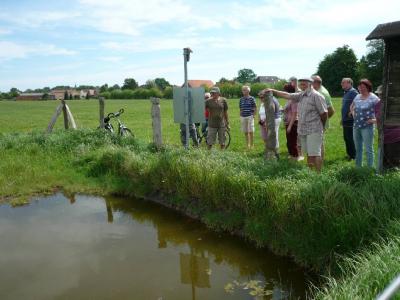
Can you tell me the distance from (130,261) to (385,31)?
483cm

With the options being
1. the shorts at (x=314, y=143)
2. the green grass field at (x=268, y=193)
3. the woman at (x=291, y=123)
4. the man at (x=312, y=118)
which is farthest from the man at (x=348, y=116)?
the shorts at (x=314, y=143)

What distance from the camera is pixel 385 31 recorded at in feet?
19.0

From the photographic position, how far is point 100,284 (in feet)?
16.2

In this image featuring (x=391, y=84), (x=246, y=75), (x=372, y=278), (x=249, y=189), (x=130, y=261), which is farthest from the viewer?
(x=246, y=75)

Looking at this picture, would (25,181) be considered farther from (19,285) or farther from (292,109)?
(292,109)

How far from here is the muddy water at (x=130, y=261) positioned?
479 centimetres

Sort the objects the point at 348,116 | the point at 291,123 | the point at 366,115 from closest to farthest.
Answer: the point at 366,115, the point at 291,123, the point at 348,116

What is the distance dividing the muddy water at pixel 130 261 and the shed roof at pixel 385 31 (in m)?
3.43

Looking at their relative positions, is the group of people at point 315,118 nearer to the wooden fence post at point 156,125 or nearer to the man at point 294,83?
the man at point 294,83

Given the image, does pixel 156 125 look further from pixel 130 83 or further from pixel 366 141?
pixel 130 83

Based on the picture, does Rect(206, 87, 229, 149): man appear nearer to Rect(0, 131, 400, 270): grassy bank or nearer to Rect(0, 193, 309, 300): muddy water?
Rect(0, 131, 400, 270): grassy bank

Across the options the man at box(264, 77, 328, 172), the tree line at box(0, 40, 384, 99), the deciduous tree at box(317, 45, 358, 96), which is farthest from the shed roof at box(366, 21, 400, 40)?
the deciduous tree at box(317, 45, 358, 96)

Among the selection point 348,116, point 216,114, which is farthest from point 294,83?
point 216,114

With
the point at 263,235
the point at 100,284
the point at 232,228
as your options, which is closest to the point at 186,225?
the point at 232,228
